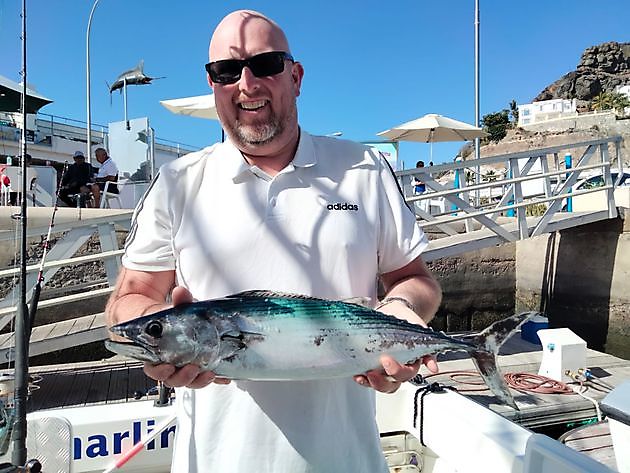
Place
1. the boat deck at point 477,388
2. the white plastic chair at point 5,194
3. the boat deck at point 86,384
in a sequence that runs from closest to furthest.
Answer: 1. the boat deck at point 477,388
2. the boat deck at point 86,384
3. the white plastic chair at point 5,194

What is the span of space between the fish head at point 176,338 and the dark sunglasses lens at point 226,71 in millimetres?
788

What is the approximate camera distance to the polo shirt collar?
170 cm

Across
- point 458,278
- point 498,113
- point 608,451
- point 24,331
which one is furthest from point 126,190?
point 498,113

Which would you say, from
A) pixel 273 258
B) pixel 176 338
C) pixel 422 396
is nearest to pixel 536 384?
pixel 422 396

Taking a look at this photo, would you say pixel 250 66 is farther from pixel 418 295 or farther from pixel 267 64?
pixel 418 295

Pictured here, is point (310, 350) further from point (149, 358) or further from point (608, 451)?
point (608, 451)

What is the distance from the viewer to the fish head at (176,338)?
1.32 metres

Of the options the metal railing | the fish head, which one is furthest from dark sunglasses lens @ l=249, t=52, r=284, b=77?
the metal railing

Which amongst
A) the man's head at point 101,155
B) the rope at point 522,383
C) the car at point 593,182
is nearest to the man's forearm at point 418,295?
the rope at point 522,383

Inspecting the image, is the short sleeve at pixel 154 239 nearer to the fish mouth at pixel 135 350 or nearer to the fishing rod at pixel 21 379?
the fish mouth at pixel 135 350

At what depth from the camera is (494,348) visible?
1.78 metres

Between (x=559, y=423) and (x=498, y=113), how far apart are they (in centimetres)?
8452

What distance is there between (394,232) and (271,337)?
1.97ft

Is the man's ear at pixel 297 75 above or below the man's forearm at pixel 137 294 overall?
above
